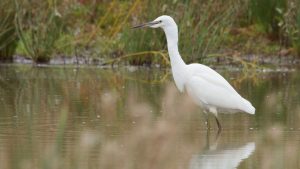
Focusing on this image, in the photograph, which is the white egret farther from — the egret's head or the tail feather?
the egret's head

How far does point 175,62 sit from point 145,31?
7.58 meters

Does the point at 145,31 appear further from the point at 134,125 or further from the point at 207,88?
the point at 134,125

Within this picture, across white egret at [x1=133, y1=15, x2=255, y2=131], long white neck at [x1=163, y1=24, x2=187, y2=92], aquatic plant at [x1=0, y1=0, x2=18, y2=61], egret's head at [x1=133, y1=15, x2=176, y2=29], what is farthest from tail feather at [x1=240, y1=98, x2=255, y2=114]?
aquatic plant at [x1=0, y1=0, x2=18, y2=61]

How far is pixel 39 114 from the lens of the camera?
11.9 metres

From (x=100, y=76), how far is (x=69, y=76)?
546 millimetres

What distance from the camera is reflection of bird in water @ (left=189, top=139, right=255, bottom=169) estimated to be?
8.43 m

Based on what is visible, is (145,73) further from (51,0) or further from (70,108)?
(70,108)

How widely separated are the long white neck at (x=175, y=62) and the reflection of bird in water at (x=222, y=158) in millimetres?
1877

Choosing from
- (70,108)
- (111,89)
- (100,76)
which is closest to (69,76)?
(100,76)

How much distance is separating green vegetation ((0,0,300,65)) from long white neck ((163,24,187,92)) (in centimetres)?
630

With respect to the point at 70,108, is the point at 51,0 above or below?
above

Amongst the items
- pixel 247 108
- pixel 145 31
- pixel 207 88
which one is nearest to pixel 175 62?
pixel 207 88

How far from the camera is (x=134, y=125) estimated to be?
438 inches

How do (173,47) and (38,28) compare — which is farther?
(38,28)
